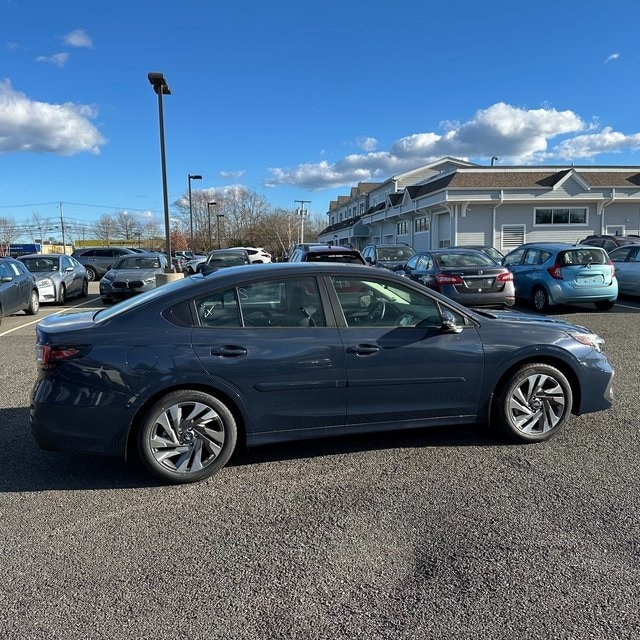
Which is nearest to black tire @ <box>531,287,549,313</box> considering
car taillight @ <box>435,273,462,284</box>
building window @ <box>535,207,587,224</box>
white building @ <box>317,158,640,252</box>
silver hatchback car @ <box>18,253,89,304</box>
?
car taillight @ <box>435,273,462,284</box>

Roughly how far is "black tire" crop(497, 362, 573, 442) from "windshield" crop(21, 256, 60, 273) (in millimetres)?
14414

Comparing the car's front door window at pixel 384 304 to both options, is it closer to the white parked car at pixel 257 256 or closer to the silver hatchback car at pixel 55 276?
the silver hatchback car at pixel 55 276

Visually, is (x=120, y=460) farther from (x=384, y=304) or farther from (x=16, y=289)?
(x=16, y=289)

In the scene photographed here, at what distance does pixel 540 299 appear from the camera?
12.2 metres

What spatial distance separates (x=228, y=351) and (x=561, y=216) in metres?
32.2

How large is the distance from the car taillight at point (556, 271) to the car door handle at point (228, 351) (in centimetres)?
977

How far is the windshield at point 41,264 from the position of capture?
15224 millimetres

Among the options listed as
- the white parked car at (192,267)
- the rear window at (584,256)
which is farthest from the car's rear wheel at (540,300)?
the white parked car at (192,267)

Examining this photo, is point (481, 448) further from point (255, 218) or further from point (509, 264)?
point (255, 218)

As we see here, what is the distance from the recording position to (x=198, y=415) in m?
3.73

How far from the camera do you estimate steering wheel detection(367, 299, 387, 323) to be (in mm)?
4141

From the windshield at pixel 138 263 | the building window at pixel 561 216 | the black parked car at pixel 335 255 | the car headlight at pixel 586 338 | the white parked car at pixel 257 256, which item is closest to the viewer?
the car headlight at pixel 586 338

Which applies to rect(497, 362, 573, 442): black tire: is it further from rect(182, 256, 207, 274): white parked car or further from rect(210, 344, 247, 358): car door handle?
Result: rect(182, 256, 207, 274): white parked car

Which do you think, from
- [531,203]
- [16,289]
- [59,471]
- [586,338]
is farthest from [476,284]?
[531,203]
